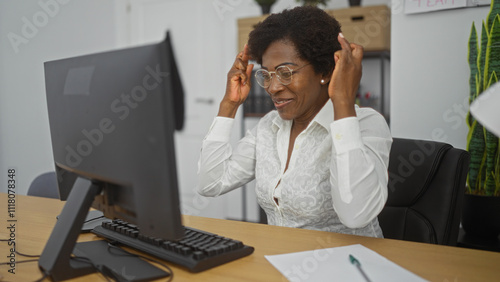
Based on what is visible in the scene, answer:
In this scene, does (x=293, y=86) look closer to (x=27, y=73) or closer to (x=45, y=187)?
(x=45, y=187)

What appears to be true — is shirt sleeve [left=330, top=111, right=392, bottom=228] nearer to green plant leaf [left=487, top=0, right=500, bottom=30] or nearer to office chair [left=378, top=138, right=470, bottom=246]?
office chair [left=378, top=138, right=470, bottom=246]

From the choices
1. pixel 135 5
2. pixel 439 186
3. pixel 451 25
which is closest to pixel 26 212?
pixel 439 186

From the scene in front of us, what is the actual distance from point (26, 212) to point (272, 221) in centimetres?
81

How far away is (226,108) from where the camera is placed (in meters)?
1.51

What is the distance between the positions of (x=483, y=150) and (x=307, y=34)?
874 mm

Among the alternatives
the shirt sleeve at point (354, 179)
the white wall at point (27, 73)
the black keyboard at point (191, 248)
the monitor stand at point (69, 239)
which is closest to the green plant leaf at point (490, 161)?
the shirt sleeve at point (354, 179)

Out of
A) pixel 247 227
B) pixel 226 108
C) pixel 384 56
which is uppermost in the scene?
pixel 384 56

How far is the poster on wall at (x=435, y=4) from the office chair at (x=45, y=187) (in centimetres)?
169

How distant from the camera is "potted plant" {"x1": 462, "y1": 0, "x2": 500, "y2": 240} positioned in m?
1.55

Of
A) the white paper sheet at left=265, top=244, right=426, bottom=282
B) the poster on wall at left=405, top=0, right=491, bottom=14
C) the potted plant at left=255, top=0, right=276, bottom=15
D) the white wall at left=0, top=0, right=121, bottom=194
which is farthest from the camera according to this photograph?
the potted plant at left=255, top=0, right=276, bottom=15

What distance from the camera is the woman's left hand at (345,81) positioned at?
1110 mm

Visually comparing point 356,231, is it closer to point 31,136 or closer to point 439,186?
point 439,186

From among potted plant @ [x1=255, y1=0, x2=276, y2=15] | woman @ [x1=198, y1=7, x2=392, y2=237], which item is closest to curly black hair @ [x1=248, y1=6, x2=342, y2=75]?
woman @ [x1=198, y1=7, x2=392, y2=237]

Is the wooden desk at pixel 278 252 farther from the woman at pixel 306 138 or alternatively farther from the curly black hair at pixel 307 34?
the curly black hair at pixel 307 34
